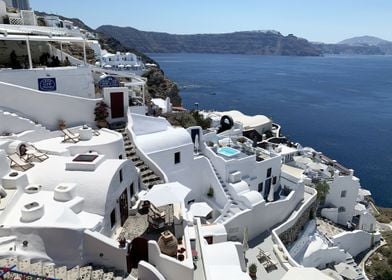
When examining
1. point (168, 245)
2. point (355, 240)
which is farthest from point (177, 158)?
point (355, 240)

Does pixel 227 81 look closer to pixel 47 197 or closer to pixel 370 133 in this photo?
pixel 370 133

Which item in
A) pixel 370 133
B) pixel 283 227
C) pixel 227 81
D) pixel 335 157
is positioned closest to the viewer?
pixel 283 227

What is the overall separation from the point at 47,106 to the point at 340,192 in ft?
A: 109

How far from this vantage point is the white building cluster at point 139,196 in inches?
511

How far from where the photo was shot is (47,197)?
49.1ft

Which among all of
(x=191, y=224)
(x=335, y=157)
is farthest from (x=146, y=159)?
(x=335, y=157)

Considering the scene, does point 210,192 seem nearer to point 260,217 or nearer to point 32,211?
point 260,217

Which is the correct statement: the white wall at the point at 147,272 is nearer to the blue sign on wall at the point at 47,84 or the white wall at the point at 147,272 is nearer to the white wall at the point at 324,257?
the blue sign on wall at the point at 47,84

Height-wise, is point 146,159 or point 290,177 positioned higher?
point 146,159

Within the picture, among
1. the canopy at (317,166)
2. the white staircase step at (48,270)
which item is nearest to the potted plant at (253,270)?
the white staircase step at (48,270)

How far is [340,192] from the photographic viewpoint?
3803 cm

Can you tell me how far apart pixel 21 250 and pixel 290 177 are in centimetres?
2753

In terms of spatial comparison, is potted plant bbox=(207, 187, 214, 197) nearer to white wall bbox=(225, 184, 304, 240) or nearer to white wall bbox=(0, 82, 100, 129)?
white wall bbox=(225, 184, 304, 240)

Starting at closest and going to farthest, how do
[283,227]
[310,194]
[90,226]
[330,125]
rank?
[90,226]
[283,227]
[310,194]
[330,125]
